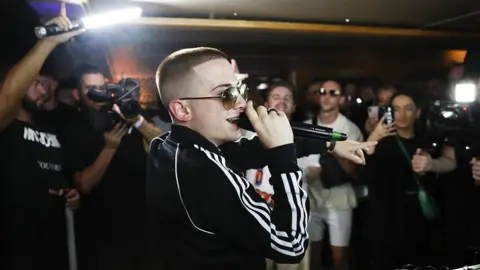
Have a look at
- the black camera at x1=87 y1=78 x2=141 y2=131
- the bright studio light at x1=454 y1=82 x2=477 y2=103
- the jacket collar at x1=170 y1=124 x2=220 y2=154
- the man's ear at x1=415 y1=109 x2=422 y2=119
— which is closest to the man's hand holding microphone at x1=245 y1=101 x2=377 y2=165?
the jacket collar at x1=170 y1=124 x2=220 y2=154

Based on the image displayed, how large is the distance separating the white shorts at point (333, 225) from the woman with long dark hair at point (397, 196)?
96mm

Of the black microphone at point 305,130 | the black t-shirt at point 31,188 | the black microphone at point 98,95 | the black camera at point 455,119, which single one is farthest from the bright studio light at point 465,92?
the black t-shirt at point 31,188

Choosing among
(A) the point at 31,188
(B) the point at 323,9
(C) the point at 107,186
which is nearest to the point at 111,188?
(C) the point at 107,186

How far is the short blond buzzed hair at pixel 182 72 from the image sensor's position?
3.29 ft

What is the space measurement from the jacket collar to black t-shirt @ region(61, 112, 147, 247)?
24.3 inches

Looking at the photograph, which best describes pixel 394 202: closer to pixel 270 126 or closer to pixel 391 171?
pixel 391 171

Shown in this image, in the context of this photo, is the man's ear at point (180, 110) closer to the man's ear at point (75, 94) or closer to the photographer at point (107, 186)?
the photographer at point (107, 186)

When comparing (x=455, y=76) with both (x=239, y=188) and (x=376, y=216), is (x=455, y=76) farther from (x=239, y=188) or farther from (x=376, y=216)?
(x=239, y=188)

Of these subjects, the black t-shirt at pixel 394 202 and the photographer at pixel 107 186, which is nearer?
the photographer at pixel 107 186

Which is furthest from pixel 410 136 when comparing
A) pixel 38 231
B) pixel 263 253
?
pixel 38 231

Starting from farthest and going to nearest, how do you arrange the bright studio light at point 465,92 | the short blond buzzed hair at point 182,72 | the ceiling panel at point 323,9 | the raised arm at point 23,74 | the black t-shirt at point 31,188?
1. the bright studio light at point 465,92
2. the ceiling panel at point 323,9
3. the black t-shirt at point 31,188
4. the raised arm at point 23,74
5. the short blond buzzed hair at point 182,72

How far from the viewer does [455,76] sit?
1.87 meters

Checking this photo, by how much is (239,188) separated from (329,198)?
953mm

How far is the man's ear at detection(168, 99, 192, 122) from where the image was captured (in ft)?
3.32
